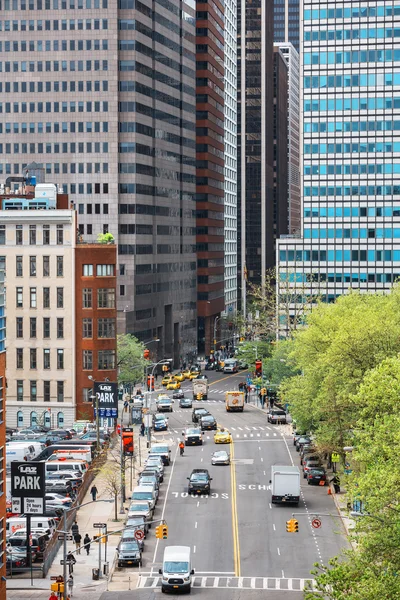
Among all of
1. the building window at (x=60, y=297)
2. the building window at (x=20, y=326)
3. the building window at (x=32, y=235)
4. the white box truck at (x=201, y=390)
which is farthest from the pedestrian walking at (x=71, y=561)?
the white box truck at (x=201, y=390)

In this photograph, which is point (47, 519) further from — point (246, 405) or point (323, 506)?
point (246, 405)

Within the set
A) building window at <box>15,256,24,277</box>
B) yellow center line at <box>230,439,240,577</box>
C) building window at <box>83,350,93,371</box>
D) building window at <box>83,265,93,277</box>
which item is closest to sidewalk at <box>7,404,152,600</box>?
yellow center line at <box>230,439,240,577</box>

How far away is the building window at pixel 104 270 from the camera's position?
145000mm

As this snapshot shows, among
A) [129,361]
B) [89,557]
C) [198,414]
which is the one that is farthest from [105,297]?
[89,557]

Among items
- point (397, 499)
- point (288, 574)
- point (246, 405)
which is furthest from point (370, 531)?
point (246, 405)

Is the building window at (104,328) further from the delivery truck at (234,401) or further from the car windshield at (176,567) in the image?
the car windshield at (176,567)

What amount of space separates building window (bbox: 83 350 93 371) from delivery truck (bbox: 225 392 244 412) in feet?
64.7

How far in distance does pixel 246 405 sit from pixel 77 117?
56906 millimetres

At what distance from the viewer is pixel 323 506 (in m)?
97.8

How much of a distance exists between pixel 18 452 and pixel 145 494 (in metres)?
22.2

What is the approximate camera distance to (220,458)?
11619 centimetres

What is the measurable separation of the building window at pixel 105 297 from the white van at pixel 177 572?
7193 cm

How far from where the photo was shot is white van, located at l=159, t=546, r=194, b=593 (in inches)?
2889

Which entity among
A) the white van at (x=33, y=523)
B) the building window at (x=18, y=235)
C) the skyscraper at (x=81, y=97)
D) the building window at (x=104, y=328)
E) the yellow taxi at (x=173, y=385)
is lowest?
the yellow taxi at (x=173, y=385)
